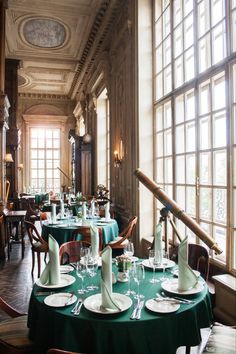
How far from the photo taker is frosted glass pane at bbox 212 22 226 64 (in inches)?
135

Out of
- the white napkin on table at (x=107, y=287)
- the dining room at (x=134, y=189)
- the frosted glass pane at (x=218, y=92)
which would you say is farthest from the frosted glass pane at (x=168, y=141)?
the white napkin on table at (x=107, y=287)

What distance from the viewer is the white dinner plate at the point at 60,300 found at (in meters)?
1.90

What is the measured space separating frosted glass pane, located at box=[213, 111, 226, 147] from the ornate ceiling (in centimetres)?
448

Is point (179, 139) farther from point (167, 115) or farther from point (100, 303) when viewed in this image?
point (100, 303)

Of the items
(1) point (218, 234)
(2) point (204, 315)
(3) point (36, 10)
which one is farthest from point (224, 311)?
(3) point (36, 10)

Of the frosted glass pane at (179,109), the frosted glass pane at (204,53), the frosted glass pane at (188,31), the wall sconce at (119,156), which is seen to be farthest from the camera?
the wall sconce at (119,156)

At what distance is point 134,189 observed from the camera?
5738 mm

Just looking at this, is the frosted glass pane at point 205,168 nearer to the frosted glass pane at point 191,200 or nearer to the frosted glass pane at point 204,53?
the frosted glass pane at point 191,200

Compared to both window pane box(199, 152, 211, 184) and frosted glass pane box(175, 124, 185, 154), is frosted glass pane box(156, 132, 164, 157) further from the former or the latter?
window pane box(199, 152, 211, 184)

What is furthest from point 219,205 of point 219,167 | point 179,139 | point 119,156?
point 119,156

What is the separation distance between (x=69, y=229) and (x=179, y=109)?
246 cm

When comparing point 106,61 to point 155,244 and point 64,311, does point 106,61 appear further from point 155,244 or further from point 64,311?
point 64,311

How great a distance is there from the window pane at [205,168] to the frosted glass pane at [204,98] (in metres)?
0.53

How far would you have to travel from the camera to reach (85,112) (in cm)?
1176
